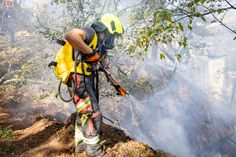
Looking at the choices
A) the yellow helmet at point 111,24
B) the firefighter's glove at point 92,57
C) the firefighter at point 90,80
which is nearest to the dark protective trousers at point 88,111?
the firefighter at point 90,80

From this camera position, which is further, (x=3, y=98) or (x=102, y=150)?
(x=3, y=98)

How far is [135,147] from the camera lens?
4.14m

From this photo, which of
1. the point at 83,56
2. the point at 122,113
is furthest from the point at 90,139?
the point at 122,113

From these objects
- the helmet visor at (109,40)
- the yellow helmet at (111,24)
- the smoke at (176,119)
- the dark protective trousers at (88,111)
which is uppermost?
the yellow helmet at (111,24)

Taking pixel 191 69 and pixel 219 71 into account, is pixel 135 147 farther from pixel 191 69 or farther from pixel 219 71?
pixel 219 71

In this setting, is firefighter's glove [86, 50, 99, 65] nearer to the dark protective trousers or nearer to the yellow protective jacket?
the yellow protective jacket

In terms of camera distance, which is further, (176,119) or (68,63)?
(176,119)

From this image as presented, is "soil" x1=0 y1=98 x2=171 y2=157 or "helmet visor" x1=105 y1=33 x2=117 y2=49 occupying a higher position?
"helmet visor" x1=105 y1=33 x2=117 y2=49

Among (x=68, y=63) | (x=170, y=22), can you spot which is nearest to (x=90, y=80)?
(x=68, y=63)

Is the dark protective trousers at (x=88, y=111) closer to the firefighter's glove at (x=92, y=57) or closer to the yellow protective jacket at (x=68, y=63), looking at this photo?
the yellow protective jacket at (x=68, y=63)

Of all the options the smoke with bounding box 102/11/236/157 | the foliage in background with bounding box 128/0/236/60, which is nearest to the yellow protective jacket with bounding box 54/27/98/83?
the foliage in background with bounding box 128/0/236/60

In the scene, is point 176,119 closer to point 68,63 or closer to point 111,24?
point 111,24

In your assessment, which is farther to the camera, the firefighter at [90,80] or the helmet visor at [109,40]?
the helmet visor at [109,40]

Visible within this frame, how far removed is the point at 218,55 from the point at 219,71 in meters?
2.33
